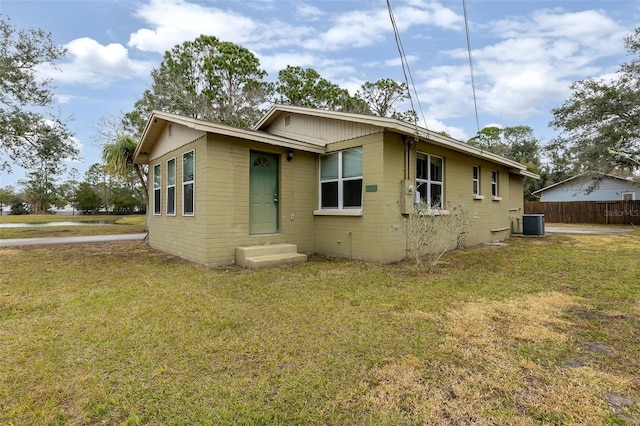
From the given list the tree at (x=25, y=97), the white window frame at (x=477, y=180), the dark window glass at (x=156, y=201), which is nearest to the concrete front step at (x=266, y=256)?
the dark window glass at (x=156, y=201)

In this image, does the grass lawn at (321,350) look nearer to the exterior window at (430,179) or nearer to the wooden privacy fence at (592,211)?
the exterior window at (430,179)

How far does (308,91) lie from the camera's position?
23328 millimetres

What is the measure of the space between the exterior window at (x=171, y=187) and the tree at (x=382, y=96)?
19349 millimetres

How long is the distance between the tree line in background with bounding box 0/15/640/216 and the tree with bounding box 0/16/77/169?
0.03 meters

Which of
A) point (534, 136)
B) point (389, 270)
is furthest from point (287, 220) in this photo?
point (534, 136)

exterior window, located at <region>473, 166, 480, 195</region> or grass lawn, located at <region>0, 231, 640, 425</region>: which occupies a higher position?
exterior window, located at <region>473, 166, 480, 195</region>

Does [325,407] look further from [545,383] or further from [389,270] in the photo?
[389,270]

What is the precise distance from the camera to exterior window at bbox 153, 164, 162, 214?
9750 millimetres

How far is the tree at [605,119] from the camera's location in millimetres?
18248

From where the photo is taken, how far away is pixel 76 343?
310 cm

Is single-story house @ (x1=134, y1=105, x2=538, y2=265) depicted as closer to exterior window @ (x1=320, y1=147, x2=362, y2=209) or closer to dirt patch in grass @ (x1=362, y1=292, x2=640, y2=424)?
exterior window @ (x1=320, y1=147, x2=362, y2=209)

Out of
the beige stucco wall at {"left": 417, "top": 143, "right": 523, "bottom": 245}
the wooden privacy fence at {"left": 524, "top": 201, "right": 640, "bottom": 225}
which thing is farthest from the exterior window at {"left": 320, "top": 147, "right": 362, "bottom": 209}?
the wooden privacy fence at {"left": 524, "top": 201, "right": 640, "bottom": 225}

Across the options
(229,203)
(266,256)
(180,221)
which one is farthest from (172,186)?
(266,256)

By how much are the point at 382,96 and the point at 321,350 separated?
82.1ft
